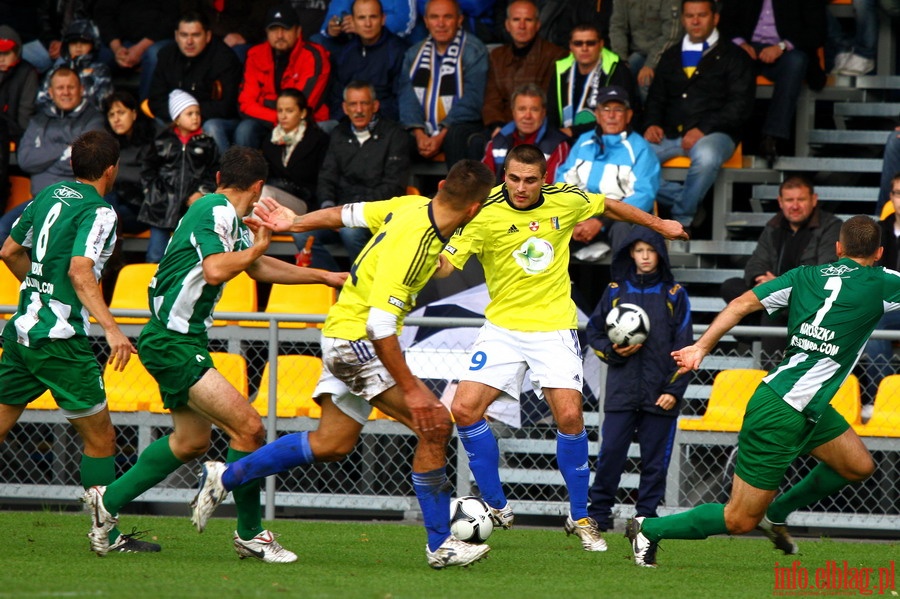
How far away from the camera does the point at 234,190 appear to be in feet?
23.2

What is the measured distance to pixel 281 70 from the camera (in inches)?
497

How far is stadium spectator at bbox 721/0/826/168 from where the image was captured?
39.1 ft

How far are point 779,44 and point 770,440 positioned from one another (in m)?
6.43

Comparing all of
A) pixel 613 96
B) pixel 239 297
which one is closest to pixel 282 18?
pixel 239 297

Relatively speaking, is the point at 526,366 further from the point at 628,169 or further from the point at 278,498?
the point at 628,169

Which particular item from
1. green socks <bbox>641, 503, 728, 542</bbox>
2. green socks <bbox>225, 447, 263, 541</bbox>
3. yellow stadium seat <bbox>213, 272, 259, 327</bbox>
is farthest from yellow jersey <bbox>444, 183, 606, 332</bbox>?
yellow stadium seat <bbox>213, 272, 259, 327</bbox>

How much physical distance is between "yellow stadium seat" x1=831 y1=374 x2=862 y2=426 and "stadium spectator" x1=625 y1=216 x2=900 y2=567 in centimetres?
231

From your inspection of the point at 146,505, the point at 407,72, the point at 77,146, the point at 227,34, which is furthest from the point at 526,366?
the point at 227,34

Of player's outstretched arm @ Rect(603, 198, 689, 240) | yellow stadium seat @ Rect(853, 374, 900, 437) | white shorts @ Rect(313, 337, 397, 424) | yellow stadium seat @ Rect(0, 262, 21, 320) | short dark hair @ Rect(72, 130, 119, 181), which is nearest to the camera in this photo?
white shorts @ Rect(313, 337, 397, 424)

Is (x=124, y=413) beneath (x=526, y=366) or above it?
beneath

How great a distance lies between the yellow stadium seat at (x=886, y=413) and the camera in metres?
9.10

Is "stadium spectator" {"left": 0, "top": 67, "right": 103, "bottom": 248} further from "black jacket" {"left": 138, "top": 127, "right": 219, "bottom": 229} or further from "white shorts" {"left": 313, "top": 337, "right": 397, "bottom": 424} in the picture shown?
"white shorts" {"left": 313, "top": 337, "right": 397, "bottom": 424}

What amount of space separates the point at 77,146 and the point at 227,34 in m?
6.93

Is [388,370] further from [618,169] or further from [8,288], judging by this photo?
[8,288]
